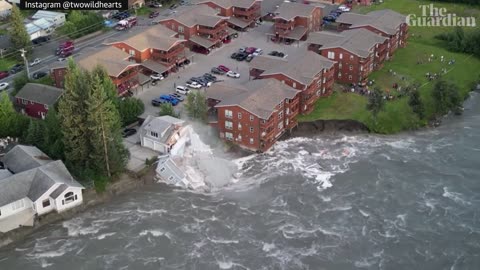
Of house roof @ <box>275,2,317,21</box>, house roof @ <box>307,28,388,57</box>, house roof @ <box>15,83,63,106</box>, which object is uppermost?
house roof @ <box>275,2,317,21</box>

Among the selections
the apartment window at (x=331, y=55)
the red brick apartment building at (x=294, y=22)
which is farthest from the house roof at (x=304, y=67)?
the red brick apartment building at (x=294, y=22)

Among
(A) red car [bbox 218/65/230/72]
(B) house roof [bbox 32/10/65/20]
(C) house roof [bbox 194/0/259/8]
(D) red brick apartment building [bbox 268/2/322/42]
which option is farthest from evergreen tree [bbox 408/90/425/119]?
(B) house roof [bbox 32/10/65/20]

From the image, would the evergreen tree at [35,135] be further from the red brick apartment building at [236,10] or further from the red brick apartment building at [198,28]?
the red brick apartment building at [236,10]

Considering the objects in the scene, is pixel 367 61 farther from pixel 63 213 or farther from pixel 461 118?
pixel 63 213

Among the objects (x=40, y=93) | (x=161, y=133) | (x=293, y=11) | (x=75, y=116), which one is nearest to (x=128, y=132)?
(x=161, y=133)

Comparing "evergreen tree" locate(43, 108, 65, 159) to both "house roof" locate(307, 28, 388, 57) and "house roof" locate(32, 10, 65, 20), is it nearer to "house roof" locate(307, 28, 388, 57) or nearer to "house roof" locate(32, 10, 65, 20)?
"house roof" locate(307, 28, 388, 57)

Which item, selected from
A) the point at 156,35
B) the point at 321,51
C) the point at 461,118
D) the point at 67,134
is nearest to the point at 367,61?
the point at 321,51

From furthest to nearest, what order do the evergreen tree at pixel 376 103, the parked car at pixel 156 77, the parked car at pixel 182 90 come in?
the parked car at pixel 156 77 < the parked car at pixel 182 90 < the evergreen tree at pixel 376 103
